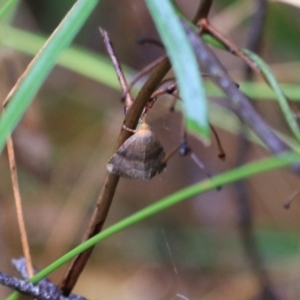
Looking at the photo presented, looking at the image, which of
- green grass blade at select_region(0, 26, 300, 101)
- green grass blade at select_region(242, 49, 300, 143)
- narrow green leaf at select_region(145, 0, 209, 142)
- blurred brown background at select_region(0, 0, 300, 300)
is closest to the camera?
narrow green leaf at select_region(145, 0, 209, 142)

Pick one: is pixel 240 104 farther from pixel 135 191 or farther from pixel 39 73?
pixel 135 191

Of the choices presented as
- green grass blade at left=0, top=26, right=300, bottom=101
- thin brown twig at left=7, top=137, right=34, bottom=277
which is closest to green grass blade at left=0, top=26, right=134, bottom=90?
green grass blade at left=0, top=26, right=300, bottom=101

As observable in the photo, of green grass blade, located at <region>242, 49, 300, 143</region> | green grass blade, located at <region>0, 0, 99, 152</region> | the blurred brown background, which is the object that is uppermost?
green grass blade, located at <region>0, 0, 99, 152</region>

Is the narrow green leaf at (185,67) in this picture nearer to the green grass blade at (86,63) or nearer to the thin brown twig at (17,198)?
the thin brown twig at (17,198)

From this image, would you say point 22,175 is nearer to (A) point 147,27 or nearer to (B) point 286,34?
(A) point 147,27

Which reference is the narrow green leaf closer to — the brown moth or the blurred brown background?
the brown moth

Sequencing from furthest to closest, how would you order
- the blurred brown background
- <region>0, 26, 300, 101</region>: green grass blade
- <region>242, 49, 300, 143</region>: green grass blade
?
1. the blurred brown background
2. <region>0, 26, 300, 101</region>: green grass blade
3. <region>242, 49, 300, 143</region>: green grass blade
